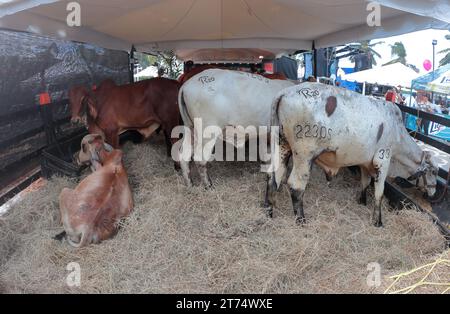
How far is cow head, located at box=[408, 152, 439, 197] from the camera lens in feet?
11.8

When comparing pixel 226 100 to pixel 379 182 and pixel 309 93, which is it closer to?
pixel 309 93

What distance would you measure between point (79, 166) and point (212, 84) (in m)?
1.68

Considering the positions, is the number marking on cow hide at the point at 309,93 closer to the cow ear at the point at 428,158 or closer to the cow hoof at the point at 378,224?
the cow hoof at the point at 378,224

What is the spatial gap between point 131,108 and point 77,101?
65 centimetres

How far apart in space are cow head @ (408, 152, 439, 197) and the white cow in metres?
0.45

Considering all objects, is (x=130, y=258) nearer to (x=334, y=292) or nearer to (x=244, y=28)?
(x=334, y=292)

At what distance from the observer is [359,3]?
3.46 metres

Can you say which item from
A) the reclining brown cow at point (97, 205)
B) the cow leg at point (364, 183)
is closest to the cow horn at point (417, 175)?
the cow leg at point (364, 183)

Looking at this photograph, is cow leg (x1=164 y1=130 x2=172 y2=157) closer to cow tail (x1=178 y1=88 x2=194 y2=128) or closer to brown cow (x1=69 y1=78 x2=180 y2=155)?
brown cow (x1=69 y1=78 x2=180 y2=155)

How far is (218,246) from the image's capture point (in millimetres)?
2762

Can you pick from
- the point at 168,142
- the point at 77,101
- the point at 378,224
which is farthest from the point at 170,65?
the point at 378,224

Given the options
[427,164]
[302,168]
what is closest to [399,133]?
[427,164]

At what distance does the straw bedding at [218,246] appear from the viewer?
239 cm

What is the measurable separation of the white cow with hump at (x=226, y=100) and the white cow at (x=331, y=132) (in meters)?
0.59
